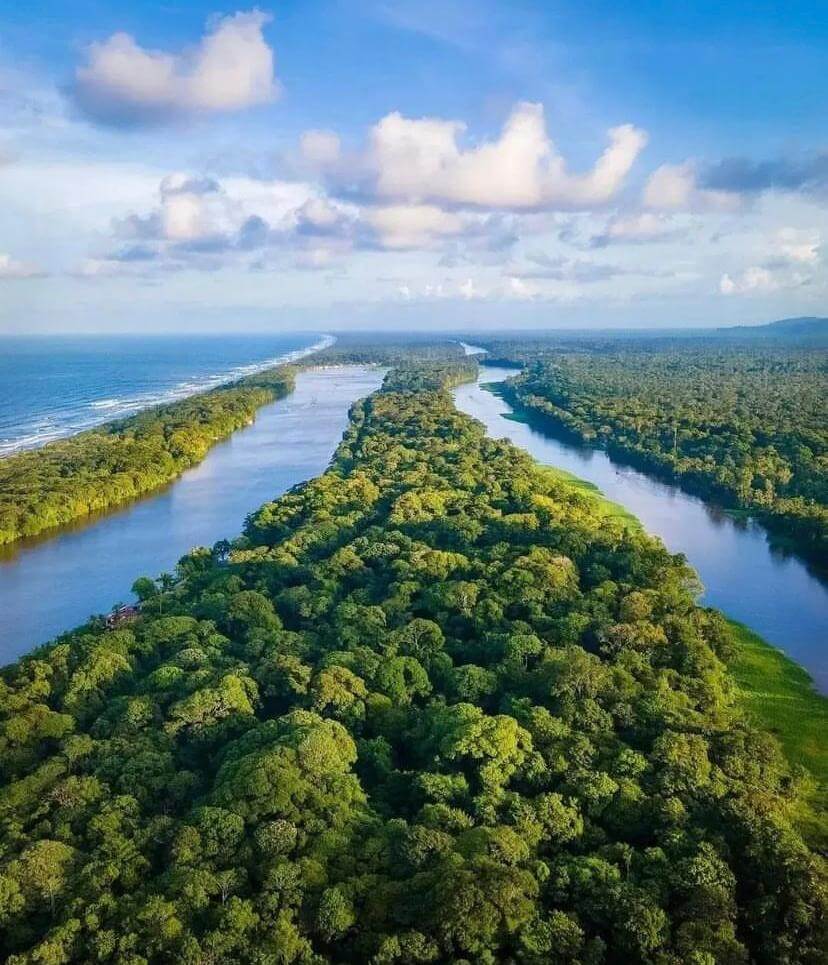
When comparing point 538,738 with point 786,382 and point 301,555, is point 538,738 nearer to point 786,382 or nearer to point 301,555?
point 301,555

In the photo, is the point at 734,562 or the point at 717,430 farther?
the point at 717,430

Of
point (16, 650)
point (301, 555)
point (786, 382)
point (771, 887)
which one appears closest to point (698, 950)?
point (771, 887)

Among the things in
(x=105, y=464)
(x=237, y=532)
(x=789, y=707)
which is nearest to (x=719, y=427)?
(x=237, y=532)

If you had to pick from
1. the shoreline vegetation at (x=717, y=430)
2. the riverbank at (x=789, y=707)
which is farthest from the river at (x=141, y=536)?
the shoreline vegetation at (x=717, y=430)

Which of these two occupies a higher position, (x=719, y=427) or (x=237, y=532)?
(x=719, y=427)

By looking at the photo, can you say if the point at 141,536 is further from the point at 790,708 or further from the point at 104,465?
the point at 790,708

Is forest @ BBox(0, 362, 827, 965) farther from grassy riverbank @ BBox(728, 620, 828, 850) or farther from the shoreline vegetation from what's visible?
the shoreline vegetation

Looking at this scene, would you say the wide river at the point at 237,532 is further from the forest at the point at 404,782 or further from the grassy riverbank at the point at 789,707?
the forest at the point at 404,782
